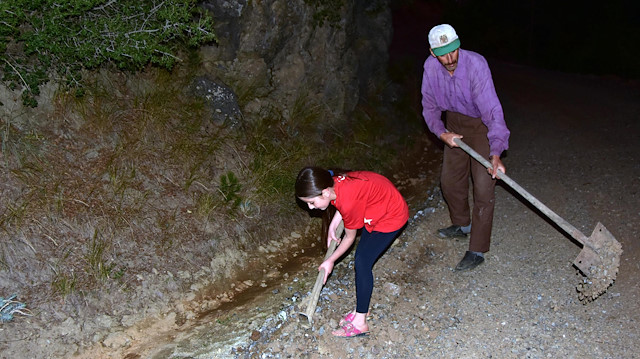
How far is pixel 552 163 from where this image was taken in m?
7.01

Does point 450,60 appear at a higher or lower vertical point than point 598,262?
higher

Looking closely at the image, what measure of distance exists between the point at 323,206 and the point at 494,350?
1.57 metres

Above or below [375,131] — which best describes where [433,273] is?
below

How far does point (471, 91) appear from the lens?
436cm

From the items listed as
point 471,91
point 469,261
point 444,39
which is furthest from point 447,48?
point 469,261

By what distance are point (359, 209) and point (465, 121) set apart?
1.55 meters

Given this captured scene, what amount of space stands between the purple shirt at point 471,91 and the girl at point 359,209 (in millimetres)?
1054

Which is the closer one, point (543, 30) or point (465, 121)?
point (465, 121)

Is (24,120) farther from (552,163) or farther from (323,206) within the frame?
(552,163)

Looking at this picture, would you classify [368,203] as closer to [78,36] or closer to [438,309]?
[438,309]

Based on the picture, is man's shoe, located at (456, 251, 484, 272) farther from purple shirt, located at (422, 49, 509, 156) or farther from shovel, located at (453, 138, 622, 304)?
purple shirt, located at (422, 49, 509, 156)

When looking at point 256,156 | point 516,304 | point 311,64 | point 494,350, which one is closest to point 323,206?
point 494,350

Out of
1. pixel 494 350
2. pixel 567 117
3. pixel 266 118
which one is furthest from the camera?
pixel 567 117

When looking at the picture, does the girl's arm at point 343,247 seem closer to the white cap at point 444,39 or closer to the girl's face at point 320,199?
the girl's face at point 320,199
